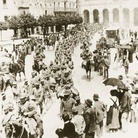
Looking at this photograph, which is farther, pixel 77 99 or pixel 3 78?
pixel 3 78

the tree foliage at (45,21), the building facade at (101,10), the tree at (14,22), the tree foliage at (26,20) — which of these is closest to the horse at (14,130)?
the tree at (14,22)

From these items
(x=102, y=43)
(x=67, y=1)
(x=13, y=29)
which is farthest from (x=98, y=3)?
(x=102, y=43)

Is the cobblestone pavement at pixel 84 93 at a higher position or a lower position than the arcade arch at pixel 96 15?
lower

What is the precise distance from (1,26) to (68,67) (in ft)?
37.5

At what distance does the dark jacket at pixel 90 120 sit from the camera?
631 cm

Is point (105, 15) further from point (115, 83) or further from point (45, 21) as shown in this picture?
point (115, 83)

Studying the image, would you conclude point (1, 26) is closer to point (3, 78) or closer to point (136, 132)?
point (3, 78)

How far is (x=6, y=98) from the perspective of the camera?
8.58m

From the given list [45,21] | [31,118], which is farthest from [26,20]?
[31,118]

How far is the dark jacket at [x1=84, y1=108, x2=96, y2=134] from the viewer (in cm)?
631

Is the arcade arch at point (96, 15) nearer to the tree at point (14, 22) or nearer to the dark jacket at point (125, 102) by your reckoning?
the tree at point (14, 22)

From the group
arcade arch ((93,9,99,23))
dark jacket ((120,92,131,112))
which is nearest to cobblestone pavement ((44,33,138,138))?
dark jacket ((120,92,131,112))

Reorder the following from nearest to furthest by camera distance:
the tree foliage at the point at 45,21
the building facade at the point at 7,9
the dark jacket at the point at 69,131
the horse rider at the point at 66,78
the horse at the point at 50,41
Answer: the dark jacket at the point at 69,131
the horse rider at the point at 66,78
the horse at the point at 50,41
the building facade at the point at 7,9
the tree foliage at the point at 45,21

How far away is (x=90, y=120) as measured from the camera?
6.38 metres
